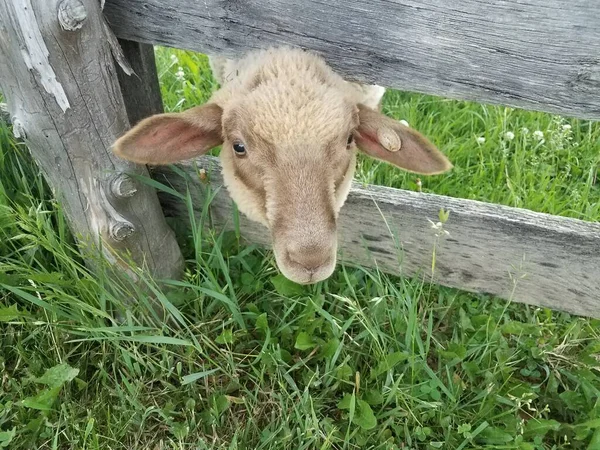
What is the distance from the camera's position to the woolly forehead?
1802mm

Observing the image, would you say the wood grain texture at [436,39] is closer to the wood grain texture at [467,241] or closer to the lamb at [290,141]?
the lamb at [290,141]

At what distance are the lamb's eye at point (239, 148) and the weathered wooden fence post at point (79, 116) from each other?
44 centimetres

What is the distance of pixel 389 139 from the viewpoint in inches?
74.6

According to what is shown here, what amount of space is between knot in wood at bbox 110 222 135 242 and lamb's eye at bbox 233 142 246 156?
1.79 ft

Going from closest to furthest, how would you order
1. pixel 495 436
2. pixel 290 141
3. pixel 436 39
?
pixel 436 39
pixel 290 141
pixel 495 436

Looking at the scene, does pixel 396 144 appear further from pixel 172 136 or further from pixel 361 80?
pixel 172 136

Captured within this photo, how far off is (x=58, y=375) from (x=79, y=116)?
98 centimetres

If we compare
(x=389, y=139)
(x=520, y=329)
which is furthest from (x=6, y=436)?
(x=520, y=329)

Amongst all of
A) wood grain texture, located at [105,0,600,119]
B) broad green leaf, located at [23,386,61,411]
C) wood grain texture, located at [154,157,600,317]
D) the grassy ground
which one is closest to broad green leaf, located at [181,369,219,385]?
the grassy ground

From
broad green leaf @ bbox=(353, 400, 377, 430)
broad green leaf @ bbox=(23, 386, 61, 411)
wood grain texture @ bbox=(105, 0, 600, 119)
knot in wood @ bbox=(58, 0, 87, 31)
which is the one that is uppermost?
knot in wood @ bbox=(58, 0, 87, 31)

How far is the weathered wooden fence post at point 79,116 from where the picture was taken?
172 centimetres

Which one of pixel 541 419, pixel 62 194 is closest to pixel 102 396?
pixel 62 194

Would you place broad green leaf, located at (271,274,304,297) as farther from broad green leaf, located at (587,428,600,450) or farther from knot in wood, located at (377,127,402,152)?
broad green leaf, located at (587,428,600,450)

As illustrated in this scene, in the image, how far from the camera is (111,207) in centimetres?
217
